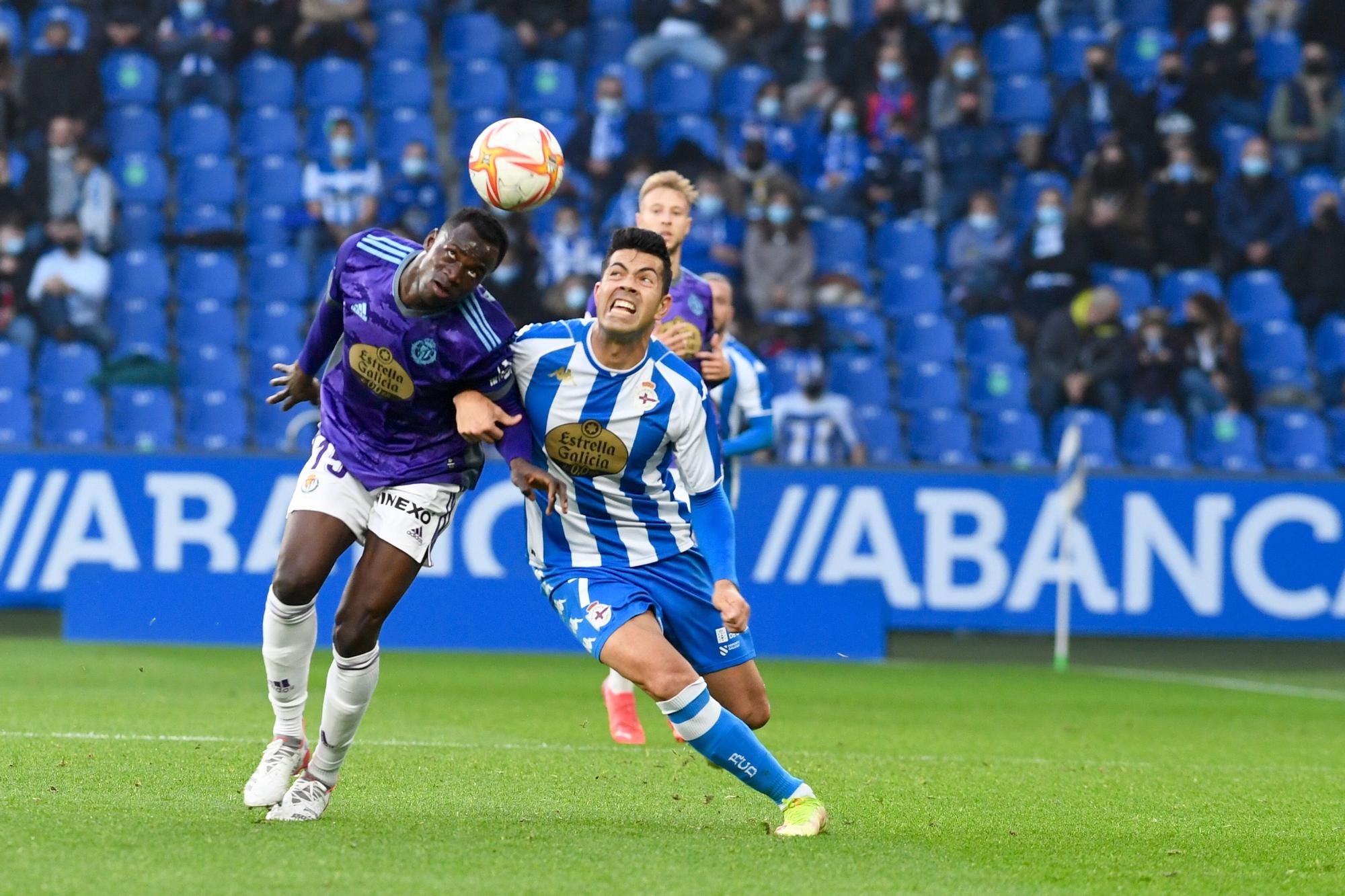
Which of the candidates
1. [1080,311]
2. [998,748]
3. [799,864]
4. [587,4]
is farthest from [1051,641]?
[799,864]

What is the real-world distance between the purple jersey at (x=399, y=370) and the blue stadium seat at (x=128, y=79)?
12567 millimetres

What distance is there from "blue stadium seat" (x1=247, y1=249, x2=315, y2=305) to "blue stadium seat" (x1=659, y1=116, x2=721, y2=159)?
3494 mm

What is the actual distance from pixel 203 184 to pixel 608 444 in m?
12.4

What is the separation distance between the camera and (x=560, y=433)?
231 inches

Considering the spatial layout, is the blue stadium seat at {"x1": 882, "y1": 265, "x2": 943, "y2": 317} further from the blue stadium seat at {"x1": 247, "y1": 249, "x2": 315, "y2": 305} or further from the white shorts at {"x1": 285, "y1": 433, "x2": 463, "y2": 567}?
the white shorts at {"x1": 285, "y1": 433, "x2": 463, "y2": 567}

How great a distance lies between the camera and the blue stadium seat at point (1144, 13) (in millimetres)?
19047

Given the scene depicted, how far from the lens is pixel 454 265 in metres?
5.61

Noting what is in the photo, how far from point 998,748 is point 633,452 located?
11.2ft

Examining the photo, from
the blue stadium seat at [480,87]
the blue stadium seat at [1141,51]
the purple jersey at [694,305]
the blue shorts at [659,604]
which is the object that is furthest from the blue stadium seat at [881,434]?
the blue shorts at [659,604]

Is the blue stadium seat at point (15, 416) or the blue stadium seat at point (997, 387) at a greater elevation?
the blue stadium seat at point (997, 387)

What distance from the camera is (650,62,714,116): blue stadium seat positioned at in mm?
18094

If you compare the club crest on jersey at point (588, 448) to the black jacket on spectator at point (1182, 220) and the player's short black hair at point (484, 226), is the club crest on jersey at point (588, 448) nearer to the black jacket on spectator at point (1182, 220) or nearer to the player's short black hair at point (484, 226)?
the player's short black hair at point (484, 226)

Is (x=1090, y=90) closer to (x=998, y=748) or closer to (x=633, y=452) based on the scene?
(x=998, y=748)

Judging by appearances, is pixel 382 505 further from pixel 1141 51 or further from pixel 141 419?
pixel 1141 51
